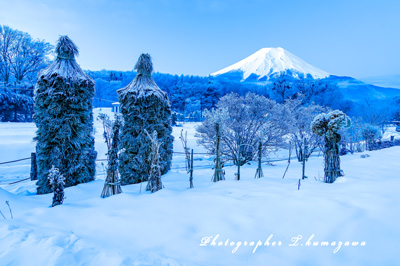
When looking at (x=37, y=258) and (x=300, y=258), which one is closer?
(x=37, y=258)

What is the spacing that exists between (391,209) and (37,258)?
12.5 ft

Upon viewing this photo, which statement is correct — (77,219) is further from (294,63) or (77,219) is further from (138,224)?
(294,63)

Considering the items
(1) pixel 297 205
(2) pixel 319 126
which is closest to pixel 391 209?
(1) pixel 297 205

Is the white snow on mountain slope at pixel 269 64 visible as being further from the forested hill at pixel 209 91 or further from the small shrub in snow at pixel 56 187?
the small shrub in snow at pixel 56 187

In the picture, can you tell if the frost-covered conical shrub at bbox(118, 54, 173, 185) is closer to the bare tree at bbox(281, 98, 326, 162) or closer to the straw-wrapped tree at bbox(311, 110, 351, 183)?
the straw-wrapped tree at bbox(311, 110, 351, 183)

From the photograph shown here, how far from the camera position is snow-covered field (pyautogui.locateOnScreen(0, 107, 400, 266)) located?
191 centimetres

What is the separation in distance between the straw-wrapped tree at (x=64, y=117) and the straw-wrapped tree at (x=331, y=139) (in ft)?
20.8

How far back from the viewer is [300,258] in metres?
1.96

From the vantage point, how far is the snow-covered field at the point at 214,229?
1911 millimetres

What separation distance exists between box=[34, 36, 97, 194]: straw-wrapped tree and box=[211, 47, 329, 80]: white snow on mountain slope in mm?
52827

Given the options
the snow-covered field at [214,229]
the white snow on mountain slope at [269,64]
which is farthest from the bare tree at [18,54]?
the white snow on mountain slope at [269,64]

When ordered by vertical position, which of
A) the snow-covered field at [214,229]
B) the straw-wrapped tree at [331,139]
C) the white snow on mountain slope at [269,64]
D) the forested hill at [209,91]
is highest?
the white snow on mountain slope at [269,64]

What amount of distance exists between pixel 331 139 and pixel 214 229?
3.59 metres

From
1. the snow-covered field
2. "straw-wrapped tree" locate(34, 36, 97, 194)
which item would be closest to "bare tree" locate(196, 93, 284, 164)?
"straw-wrapped tree" locate(34, 36, 97, 194)
